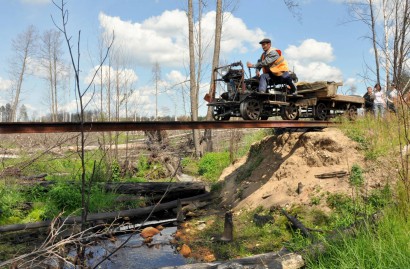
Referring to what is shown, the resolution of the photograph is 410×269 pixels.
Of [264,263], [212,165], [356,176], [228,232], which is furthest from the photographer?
[212,165]

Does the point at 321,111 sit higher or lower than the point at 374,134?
higher

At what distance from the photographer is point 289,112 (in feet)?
34.6

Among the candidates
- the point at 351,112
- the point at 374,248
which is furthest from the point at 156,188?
the point at 374,248

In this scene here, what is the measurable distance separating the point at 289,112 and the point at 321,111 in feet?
4.12

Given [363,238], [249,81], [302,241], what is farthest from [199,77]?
[363,238]

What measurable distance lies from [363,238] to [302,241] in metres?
1.90

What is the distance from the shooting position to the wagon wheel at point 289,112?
10398mm

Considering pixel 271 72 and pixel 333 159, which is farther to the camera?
pixel 271 72

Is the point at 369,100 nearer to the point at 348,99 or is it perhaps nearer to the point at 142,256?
the point at 348,99

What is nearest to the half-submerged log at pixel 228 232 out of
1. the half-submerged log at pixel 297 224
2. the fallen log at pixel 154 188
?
the half-submerged log at pixel 297 224

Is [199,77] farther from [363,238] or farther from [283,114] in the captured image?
[363,238]

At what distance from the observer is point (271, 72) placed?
9.79 meters

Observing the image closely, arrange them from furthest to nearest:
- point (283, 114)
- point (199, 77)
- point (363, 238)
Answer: point (199, 77) → point (283, 114) → point (363, 238)

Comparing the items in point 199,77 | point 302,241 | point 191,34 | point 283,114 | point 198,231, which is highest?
point 191,34
